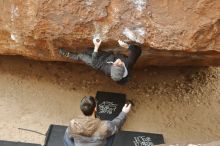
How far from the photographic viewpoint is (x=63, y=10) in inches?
195

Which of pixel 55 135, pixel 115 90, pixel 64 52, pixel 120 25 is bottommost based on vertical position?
pixel 55 135

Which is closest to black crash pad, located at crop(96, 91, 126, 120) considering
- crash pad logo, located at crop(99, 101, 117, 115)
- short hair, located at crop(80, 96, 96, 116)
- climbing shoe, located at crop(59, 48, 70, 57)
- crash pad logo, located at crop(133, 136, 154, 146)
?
crash pad logo, located at crop(99, 101, 117, 115)

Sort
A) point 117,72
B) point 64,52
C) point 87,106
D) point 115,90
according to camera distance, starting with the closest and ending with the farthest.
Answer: point 87,106 < point 117,72 < point 64,52 < point 115,90

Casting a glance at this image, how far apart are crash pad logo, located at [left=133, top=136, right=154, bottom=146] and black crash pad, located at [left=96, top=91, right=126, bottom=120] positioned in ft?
1.27

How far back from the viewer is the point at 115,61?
16.2 ft

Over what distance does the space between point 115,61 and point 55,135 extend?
1.20m

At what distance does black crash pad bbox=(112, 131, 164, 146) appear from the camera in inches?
214

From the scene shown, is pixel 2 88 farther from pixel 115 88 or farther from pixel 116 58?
pixel 116 58

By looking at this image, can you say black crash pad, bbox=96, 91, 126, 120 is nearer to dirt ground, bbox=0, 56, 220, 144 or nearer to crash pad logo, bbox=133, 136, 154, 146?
dirt ground, bbox=0, 56, 220, 144

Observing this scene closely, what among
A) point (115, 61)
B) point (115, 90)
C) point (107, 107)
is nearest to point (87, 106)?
point (115, 61)

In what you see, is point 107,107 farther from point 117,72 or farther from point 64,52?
point 117,72

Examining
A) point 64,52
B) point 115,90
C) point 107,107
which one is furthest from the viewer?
point 115,90

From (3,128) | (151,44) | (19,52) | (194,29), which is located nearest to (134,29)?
(151,44)

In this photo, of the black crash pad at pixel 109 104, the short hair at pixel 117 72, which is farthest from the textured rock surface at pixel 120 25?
the black crash pad at pixel 109 104
